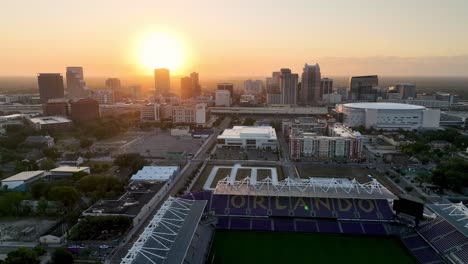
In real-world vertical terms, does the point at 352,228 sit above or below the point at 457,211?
below

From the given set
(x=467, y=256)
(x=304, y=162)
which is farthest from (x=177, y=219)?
(x=304, y=162)

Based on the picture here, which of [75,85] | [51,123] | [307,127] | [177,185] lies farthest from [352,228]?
[75,85]

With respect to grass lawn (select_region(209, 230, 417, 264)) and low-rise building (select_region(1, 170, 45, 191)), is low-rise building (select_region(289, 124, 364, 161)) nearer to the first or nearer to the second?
grass lawn (select_region(209, 230, 417, 264))

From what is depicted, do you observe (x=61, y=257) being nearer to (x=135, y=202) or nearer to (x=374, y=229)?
(x=135, y=202)

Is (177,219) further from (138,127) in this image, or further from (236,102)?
(236,102)

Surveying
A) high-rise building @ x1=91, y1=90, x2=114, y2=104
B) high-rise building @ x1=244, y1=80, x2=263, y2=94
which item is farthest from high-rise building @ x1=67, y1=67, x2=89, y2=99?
high-rise building @ x1=244, y1=80, x2=263, y2=94

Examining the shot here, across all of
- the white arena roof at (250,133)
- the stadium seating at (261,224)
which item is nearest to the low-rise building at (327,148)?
the white arena roof at (250,133)
